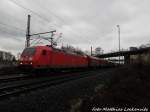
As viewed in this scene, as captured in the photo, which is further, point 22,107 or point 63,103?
point 63,103

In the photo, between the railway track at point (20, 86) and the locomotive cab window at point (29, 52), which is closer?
the railway track at point (20, 86)

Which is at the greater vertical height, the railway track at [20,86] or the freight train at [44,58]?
the freight train at [44,58]

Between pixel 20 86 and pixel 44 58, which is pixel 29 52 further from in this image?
pixel 20 86

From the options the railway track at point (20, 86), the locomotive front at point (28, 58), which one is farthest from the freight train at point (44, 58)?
the railway track at point (20, 86)

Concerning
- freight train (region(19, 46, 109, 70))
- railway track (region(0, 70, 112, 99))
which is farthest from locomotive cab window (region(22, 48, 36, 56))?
railway track (region(0, 70, 112, 99))

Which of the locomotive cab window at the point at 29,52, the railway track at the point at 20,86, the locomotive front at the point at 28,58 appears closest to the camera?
the railway track at the point at 20,86

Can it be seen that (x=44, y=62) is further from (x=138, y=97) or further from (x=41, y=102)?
(x=138, y=97)

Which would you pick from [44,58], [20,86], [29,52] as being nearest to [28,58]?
[29,52]

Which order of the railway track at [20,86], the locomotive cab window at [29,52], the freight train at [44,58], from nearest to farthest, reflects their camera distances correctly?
the railway track at [20,86]
the freight train at [44,58]
the locomotive cab window at [29,52]

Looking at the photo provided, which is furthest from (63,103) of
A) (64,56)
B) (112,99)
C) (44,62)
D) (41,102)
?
(64,56)

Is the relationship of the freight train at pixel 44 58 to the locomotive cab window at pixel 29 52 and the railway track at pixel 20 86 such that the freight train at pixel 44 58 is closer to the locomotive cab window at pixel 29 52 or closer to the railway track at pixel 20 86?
the locomotive cab window at pixel 29 52

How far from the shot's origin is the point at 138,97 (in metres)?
7.43

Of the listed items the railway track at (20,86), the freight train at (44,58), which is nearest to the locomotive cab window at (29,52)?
the freight train at (44,58)

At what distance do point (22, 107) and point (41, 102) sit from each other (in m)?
0.99
